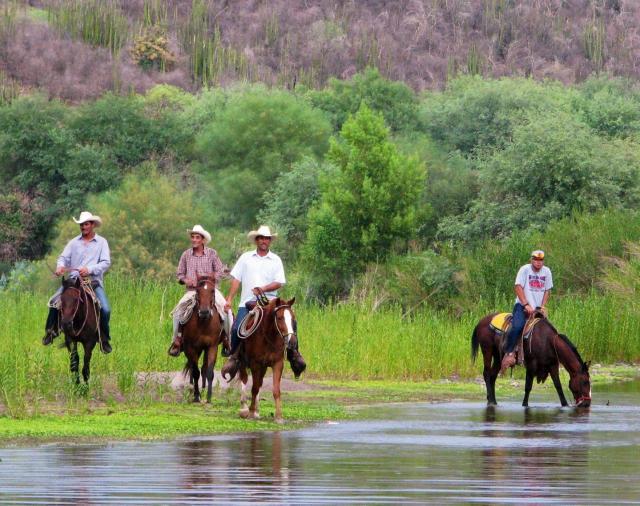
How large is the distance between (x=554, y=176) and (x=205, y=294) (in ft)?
103

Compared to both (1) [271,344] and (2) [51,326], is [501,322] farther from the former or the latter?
(2) [51,326]

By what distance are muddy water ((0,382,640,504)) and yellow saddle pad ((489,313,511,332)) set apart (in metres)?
4.60

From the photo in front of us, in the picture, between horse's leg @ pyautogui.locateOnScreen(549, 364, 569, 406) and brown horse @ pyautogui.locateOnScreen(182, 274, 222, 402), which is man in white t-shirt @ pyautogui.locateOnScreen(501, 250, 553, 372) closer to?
horse's leg @ pyautogui.locateOnScreen(549, 364, 569, 406)

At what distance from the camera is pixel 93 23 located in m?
166

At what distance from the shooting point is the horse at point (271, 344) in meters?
18.3

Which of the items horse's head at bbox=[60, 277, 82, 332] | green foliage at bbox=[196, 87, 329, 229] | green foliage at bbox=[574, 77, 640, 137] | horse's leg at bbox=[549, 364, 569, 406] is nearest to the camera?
horse's head at bbox=[60, 277, 82, 332]

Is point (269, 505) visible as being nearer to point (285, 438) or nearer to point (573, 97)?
point (285, 438)

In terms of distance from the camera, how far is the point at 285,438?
16.7 metres

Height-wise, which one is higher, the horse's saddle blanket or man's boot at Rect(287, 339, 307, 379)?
the horse's saddle blanket

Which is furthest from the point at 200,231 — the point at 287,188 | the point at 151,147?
the point at 151,147

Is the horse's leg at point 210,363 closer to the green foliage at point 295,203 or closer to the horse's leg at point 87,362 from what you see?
the horse's leg at point 87,362

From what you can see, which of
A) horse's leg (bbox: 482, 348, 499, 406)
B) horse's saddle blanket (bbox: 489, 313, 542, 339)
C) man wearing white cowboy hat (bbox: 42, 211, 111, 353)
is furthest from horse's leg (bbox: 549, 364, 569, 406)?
man wearing white cowboy hat (bbox: 42, 211, 111, 353)

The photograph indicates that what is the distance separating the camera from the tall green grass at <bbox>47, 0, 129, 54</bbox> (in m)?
163

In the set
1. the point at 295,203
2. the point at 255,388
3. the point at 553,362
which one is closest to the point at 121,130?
the point at 295,203
